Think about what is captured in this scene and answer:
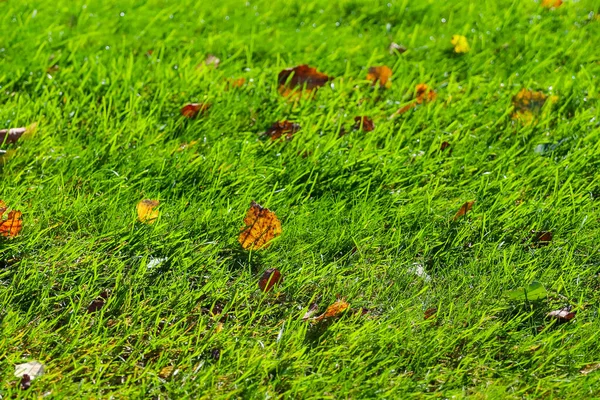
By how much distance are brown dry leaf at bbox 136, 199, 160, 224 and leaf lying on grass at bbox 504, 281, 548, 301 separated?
4.21 feet

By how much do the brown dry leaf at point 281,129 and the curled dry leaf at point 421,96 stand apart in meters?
0.52

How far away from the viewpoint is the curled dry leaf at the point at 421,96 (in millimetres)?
3567

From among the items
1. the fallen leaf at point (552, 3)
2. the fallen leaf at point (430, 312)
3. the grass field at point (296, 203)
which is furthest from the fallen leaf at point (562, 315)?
the fallen leaf at point (552, 3)

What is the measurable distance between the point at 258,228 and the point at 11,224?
0.86 meters

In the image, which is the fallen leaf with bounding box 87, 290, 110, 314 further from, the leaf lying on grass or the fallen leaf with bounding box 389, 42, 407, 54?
the fallen leaf with bounding box 389, 42, 407, 54

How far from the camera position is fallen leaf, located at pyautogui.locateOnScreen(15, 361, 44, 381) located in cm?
214

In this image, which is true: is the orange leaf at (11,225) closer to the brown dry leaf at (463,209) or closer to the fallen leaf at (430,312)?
the fallen leaf at (430,312)

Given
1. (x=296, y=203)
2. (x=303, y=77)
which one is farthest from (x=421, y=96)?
(x=296, y=203)

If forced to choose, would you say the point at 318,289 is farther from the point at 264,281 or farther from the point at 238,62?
the point at 238,62

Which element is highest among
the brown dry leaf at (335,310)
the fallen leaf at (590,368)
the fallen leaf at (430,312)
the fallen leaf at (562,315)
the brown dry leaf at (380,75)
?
the brown dry leaf at (380,75)

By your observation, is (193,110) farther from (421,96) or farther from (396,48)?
(396,48)

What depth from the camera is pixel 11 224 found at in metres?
2.60

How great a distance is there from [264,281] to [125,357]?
53 centimetres

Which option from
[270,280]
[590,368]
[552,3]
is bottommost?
[590,368]
